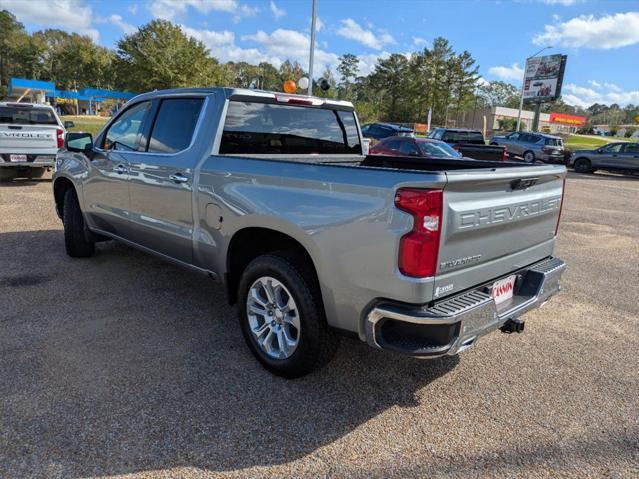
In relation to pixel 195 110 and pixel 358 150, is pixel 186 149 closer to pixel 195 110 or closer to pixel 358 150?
pixel 195 110

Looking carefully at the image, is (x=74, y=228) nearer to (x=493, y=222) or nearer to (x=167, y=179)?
(x=167, y=179)

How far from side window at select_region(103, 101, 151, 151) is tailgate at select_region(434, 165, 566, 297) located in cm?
320

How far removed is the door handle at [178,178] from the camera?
3813mm

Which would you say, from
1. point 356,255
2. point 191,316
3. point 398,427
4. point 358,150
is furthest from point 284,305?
point 358,150

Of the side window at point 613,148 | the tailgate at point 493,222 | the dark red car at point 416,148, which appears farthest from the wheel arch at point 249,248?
the side window at point 613,148

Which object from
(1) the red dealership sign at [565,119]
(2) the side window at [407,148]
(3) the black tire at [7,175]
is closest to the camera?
(3) the black tire at [7,175]

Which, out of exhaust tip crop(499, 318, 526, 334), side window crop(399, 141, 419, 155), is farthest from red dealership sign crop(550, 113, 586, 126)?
exhaust tip crop(499, 318, 526, 334)

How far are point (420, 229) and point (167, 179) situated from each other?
7.83 ft

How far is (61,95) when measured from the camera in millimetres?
73188

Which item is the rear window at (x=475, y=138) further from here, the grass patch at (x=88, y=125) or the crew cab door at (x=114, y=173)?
the crew cab door at (x=114, y=173)

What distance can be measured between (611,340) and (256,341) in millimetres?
3050

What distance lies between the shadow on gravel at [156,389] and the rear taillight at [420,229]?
3.58ft

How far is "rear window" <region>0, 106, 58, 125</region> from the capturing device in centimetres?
1064

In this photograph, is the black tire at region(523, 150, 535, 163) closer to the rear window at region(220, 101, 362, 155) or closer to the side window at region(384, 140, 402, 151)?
the side window at region(384, 140, 402, 151)
